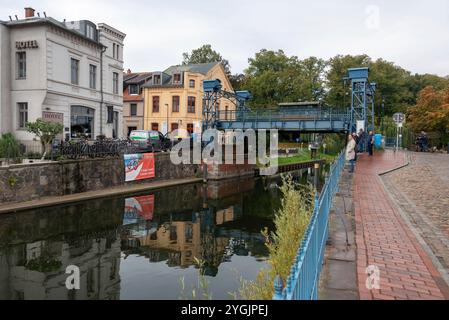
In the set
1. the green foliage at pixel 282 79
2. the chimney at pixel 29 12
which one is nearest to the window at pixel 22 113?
the chimney at pixel 29 12

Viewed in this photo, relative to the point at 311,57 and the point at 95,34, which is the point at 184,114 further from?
the point at 311,57

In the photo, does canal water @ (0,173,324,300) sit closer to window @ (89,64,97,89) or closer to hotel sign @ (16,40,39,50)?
hotel sign @ (16,40,39,50)

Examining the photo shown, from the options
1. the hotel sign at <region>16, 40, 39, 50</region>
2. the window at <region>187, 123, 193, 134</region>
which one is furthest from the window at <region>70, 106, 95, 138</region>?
the window at <region>187, 123, 193, 134</region>

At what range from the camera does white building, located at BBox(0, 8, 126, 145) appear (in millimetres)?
23391

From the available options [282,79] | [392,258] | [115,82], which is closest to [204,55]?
[282,79]

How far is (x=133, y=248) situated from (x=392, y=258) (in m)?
8.96

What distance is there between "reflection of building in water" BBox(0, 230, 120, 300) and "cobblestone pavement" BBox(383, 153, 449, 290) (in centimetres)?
676

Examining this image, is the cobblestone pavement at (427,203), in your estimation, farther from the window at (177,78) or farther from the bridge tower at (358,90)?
the window at (177,78)

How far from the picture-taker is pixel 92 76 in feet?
92.9

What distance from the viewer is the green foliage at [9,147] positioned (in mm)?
19812

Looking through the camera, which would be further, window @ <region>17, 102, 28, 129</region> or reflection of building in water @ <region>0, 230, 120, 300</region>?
window @ <region>17, 102, 28, 129</region>

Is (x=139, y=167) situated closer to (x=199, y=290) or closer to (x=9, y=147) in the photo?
(x=9, y=147)

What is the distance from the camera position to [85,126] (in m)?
27.5
